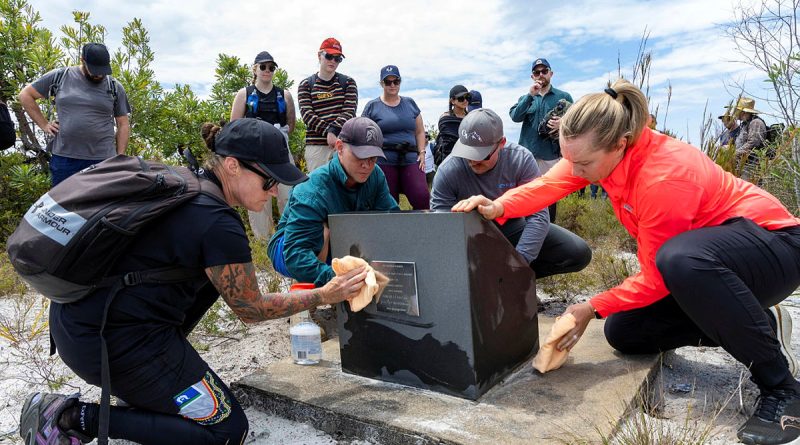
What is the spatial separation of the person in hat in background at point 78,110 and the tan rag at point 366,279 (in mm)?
3265

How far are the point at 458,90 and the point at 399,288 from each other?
3.45m

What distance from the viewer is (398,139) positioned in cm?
493

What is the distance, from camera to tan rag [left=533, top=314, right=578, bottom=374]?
257cm

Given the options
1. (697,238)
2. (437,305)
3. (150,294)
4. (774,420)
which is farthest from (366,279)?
(774,420)

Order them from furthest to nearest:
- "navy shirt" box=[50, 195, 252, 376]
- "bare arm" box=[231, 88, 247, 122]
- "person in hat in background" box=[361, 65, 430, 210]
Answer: "bare arm" box=[231, 88, 247, 122]
"person in hat in background" box=[361, 65, 430, 210]
"navy shirt" box=[50, 195, 252, 376]

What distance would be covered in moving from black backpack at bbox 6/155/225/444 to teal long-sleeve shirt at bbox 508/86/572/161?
3.86 metres

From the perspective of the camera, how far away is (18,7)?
7402 mm

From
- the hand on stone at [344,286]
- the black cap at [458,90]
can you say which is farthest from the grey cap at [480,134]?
the black cap at [458,90]

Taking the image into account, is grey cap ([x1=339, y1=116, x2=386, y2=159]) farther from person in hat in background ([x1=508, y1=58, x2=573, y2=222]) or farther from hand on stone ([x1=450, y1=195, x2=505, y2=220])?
person in hat in background ([x1=508, y1=58, x2=573, y2=222])

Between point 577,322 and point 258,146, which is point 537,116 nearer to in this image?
point 577,322

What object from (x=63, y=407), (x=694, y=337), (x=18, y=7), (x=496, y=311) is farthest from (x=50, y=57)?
(x=694, y=337)

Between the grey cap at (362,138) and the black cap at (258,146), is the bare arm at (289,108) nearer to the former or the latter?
the grey cap at (362,138)

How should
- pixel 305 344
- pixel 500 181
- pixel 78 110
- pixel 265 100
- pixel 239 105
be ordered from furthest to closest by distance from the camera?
pixel 265 100
pixel 239 105
pixel 78 110
pixel 500 181
pixel 305 344

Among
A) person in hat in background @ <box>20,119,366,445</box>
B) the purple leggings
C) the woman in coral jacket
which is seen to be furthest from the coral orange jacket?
the purple leggings
